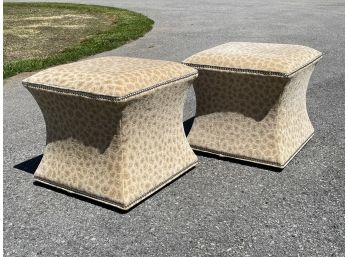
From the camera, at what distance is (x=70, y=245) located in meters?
2.55

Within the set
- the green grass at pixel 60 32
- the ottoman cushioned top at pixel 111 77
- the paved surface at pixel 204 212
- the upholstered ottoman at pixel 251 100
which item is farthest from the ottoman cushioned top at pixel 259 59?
the green grass at pixel 60 32

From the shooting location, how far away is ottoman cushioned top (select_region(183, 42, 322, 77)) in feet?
10.4

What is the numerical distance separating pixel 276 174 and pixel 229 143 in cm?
40

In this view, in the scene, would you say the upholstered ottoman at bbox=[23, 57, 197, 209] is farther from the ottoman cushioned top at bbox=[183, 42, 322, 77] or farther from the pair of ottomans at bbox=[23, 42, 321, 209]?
the ottoman cushioned top at bbox=[183, 42, 322, 77]

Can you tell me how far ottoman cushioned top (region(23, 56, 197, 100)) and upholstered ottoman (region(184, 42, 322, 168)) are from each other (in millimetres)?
303

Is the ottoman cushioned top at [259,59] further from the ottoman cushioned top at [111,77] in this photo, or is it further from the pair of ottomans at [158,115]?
the ottoman cushioned top at [111,77]

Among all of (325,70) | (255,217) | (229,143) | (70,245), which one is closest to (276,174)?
(229,143)

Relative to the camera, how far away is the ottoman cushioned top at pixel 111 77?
8.75ft

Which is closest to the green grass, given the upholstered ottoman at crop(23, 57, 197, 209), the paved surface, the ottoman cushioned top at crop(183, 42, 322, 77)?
the paved surface

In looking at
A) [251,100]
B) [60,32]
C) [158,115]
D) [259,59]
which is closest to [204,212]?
[158,115]

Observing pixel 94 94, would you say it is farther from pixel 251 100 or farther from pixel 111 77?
pixel 251 100

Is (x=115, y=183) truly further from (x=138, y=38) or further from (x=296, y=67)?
(x=138, y=38)

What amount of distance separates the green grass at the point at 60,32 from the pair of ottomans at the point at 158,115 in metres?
3.82

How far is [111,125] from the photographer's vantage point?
277 centimetres
